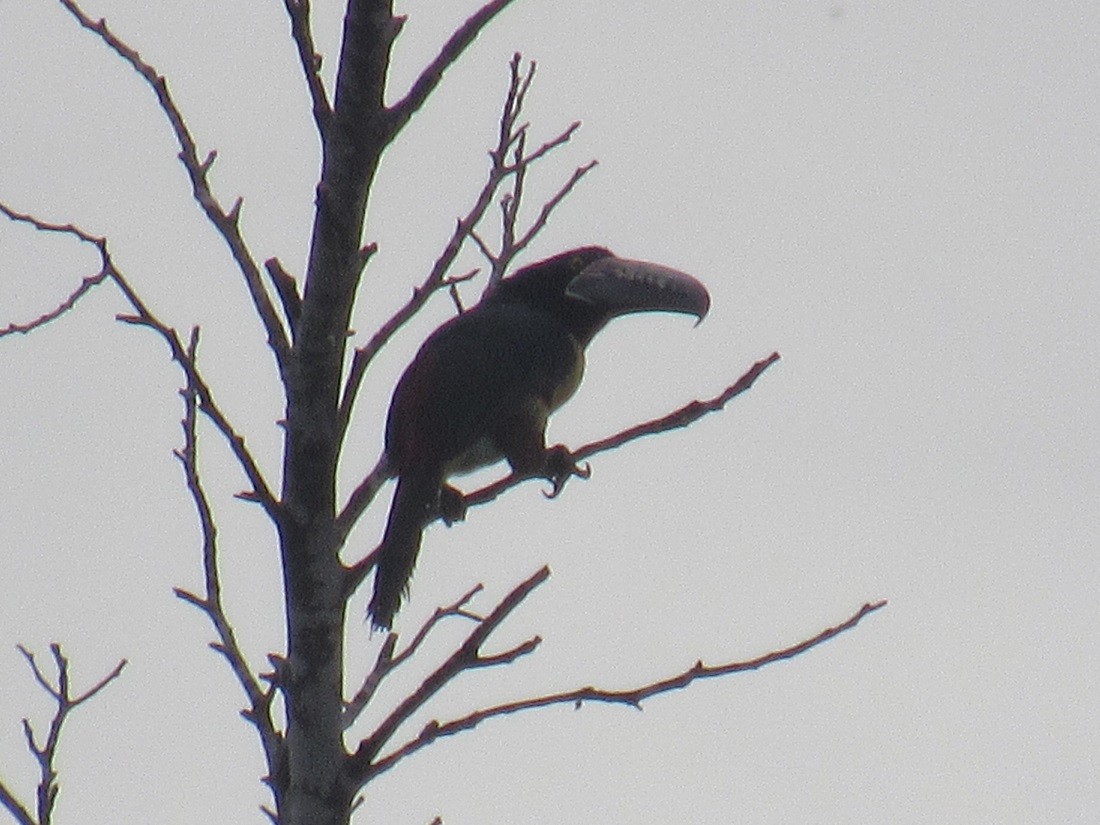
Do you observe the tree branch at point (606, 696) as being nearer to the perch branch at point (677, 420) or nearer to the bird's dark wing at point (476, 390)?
the perch branch at point (677, 420)

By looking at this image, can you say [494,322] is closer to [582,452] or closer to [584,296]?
[584,296]

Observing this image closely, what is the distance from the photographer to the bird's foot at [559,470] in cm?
523

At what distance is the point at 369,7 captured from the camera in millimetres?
2316

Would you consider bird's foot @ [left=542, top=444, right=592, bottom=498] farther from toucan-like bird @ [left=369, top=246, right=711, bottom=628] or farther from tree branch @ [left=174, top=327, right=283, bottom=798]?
tree branch @ [left=174, top=327, right=283, bottom=798]

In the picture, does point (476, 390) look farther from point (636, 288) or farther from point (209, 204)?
point (209, 204)

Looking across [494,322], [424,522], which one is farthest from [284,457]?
[494,322]

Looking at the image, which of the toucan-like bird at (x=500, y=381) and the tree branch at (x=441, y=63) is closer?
the tree branch at (x=441, y=63)

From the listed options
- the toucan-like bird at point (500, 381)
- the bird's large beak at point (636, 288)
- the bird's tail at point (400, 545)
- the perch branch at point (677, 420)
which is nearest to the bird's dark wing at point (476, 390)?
the toucan-like bird at point (500, 381)

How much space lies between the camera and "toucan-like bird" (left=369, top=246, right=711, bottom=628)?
461cm

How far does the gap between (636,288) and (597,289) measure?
0.16 metres

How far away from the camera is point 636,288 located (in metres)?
6.14

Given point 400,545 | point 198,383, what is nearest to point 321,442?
point 198,383

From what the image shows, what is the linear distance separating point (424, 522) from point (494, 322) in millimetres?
1308

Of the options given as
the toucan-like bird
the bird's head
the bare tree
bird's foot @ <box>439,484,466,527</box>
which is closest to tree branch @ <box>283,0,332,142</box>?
the bare tree
